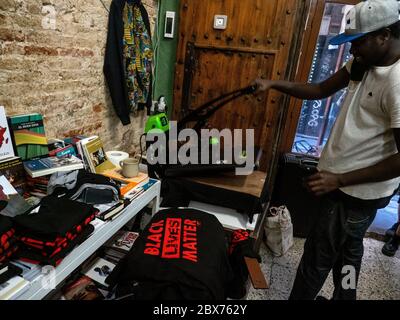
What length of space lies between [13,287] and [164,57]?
2.09 m

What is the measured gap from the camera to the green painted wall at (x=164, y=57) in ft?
7.65

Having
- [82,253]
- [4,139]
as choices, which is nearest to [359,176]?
[82,253]

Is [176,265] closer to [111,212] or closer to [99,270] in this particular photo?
[111,212]

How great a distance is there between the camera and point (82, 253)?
104 cm

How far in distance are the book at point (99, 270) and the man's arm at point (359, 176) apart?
106 centimetres

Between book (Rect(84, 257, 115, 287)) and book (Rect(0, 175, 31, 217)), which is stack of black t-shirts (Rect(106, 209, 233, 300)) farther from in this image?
book (Rect(0, 175, 31, 217))

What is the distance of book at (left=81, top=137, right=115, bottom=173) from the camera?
5.02 feet

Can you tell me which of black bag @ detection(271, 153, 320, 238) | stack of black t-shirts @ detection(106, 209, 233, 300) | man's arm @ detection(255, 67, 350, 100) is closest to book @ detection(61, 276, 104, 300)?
stack of black t-shirts @ detection(106, 209, 233, 300)

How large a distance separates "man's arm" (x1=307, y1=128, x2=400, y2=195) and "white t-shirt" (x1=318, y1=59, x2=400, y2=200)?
8cm

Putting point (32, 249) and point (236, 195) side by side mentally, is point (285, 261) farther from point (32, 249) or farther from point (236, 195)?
point (32, 249)

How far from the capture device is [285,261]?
226 cm

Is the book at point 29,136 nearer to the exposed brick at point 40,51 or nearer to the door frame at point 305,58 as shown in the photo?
the exposed brick at point 40,51

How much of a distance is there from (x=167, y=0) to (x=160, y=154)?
139 cm
